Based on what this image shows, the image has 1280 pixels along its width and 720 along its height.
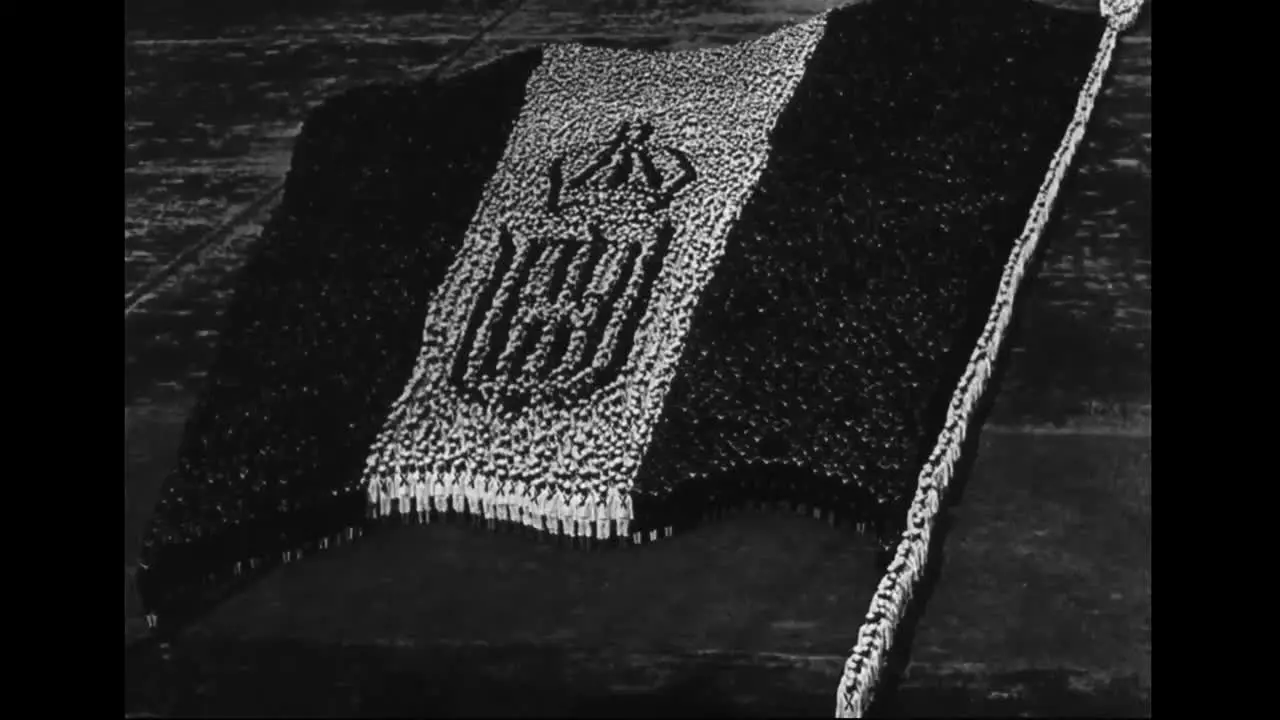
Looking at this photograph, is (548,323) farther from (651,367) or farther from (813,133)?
(813,133)

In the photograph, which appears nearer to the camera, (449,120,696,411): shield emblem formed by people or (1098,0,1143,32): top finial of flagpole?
(449,120,696,411): shield emblem formed by people

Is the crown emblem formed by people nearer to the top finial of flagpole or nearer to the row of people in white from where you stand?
the row of people in white

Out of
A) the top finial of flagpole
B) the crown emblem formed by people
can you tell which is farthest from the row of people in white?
the top finial of flagpole

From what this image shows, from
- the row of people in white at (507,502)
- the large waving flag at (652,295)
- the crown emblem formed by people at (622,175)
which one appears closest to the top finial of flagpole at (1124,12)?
the large waving flag at (652,295)

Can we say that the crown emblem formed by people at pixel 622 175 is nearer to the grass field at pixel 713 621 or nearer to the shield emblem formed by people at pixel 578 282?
the shield emblem formed by people at pixel 578 282

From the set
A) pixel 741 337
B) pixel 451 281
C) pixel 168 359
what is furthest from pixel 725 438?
pixel 168 359

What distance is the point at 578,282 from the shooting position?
0.66 metres

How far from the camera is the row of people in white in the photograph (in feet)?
2.00

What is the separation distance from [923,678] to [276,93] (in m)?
0.51

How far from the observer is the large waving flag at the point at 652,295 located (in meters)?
0.61

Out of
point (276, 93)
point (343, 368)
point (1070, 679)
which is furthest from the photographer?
point (276, 93)

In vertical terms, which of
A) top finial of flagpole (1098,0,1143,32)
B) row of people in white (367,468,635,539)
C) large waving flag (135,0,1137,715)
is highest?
top finial of flagpole (1098,0,1143,32)

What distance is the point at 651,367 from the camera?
63cm

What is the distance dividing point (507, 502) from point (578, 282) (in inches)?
4.9
